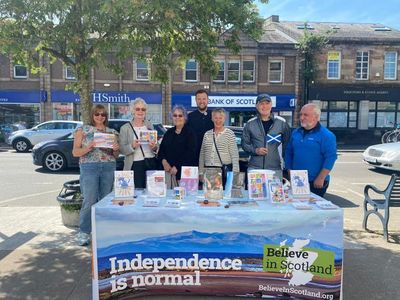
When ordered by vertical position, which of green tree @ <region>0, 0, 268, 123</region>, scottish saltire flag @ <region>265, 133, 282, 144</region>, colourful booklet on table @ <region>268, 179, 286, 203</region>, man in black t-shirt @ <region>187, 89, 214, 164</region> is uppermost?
green tree @ <region>0, 0, 268, 123</region>

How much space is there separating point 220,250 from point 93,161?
2.15 meters

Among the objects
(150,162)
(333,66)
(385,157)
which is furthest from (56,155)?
(333,66)

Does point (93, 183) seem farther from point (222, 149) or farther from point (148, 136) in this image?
point (222, 149)

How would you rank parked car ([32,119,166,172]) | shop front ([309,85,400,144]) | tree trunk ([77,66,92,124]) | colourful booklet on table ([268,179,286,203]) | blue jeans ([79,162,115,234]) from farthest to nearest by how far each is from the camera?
shop front ([309,85,400,144])
parked car ([32,119,166,172])
tree trunk ([77,66,92,124])
blue jeans ([79,162,115,234])
colourful booklet on table ([268,179,286,203])

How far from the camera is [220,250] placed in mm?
3453

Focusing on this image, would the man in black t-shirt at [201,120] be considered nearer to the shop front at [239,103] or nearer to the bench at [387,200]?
the bench at [387,200]

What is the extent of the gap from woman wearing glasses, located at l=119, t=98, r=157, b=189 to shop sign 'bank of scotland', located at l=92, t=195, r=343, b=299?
125 cm

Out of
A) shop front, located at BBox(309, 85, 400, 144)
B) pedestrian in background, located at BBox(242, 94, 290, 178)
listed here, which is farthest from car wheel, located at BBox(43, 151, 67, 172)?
shop front, located at BBox(309, 85, 400, 144)

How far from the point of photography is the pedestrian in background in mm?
4453

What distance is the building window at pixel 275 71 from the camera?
2711 cm

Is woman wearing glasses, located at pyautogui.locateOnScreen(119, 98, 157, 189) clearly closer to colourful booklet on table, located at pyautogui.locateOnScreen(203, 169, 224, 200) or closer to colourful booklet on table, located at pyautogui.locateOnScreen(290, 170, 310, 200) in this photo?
colourful booklet on table, located at pyautogui.locateOnScreen(203, 169, 224, 200)

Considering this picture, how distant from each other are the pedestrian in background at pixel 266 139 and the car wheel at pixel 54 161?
8.90 m

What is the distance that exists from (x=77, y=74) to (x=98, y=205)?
2.85 m

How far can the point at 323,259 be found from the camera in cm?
338
